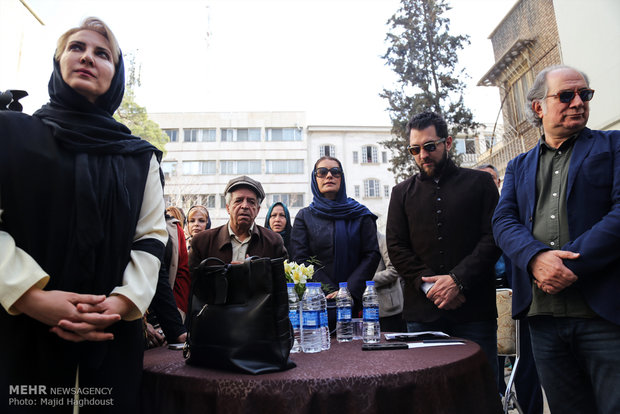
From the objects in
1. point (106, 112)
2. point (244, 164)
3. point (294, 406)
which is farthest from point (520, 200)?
point (244, 164)

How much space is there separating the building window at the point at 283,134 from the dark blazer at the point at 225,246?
33.2m

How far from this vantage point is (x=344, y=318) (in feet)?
7.76

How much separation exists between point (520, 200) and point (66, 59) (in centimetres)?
238

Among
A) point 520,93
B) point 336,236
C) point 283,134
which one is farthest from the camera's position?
point 283,134

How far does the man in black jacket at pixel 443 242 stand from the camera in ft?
8.55

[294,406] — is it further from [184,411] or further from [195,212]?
[195,212]

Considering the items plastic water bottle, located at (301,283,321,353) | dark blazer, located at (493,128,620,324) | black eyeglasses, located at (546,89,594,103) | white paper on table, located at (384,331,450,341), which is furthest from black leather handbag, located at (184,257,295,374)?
black eyeglasses, located at (546,89,594,103)

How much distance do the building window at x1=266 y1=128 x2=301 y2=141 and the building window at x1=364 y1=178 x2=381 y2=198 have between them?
7125 mm

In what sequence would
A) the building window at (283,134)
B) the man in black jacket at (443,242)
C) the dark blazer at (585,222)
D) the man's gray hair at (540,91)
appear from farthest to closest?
the building window at (283,134) < the man in black jacket at (443,242) < the man's gray hair at (540,91) < the dark blazer at (585,222)

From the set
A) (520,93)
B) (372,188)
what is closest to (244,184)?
(520,93)

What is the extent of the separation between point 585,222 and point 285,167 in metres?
34.2

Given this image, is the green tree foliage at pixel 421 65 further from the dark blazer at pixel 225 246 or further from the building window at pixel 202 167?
the building window at pixel 202 167

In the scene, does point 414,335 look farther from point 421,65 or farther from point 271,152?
point 271,152

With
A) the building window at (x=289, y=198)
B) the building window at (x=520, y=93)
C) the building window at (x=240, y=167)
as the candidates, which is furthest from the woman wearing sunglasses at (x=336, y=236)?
the building window at (x=240, y=167)
